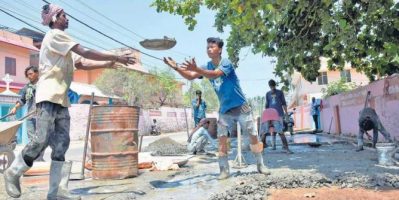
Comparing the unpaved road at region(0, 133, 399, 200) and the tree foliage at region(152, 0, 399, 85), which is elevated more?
the tree foliage at region(152, 0, 399, 85)

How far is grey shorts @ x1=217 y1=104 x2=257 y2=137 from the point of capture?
5.20m

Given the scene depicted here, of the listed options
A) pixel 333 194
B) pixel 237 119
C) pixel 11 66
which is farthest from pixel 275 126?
pixel 11 66

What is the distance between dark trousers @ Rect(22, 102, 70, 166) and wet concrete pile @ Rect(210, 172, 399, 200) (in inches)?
64.6

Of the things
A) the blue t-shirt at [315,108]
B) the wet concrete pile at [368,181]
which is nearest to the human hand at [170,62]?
the wet concrete pile at [368,181]

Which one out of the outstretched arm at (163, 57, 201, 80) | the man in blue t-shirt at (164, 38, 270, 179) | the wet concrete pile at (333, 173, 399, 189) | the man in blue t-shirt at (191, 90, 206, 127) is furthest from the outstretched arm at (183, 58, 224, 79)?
the man in blue t-shirt at (191, 90, 206, 127)

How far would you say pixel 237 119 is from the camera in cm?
521

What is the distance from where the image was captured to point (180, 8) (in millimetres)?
8406

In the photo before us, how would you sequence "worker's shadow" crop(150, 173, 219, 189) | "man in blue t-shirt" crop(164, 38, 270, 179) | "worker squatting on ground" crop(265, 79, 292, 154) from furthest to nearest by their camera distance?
1. "worker squatting on ground" crop(265, 79, 292, 154)
2. "man in blue t-shirt" crop(164, 38, 270, 179)
3. "worker's shadow" crop(150, 173, 219, 189)

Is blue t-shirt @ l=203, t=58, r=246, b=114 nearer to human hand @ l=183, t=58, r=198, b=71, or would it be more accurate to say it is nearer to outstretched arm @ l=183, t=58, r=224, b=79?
outstretched arm @ l=183, t=58, r=224, b=79

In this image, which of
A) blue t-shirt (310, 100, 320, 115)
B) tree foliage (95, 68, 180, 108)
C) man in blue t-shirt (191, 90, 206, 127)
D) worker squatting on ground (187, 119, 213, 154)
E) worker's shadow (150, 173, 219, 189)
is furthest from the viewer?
tree foliage (95, 68, 180, 108)

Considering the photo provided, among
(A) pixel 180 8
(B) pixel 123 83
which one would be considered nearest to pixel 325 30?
(A) pixel 180 8

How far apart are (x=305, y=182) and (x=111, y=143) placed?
9.01 feet

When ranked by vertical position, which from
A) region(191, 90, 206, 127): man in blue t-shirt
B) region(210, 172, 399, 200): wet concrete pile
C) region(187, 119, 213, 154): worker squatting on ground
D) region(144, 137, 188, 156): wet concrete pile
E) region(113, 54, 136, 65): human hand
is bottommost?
region(210, 172, 399, 200): wet concrete pile

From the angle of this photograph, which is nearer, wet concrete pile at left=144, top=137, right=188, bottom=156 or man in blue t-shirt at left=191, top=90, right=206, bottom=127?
wet concrete pile at left=144, top=137, right=188, bottom=156
